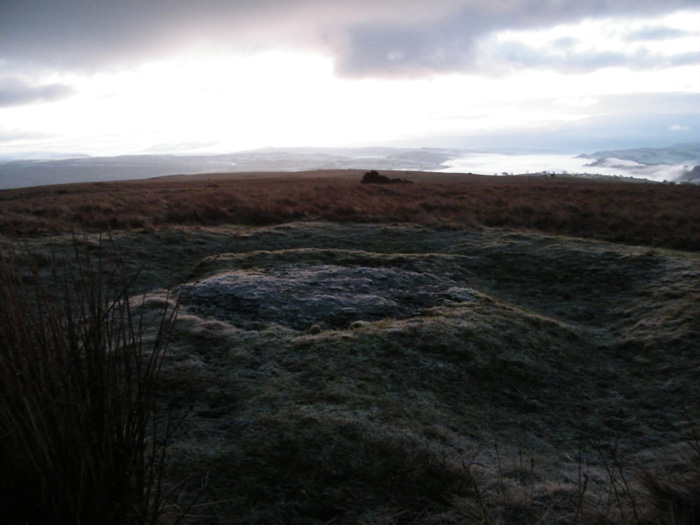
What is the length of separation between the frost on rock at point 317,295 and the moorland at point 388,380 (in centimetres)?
5

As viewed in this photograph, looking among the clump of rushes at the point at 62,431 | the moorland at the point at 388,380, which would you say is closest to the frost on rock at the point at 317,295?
the moorland at the point at 388,380

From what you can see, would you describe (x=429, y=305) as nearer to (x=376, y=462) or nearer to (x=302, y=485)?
(x=376, y=462)

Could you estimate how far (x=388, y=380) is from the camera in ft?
16.6

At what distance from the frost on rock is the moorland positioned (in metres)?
0.05

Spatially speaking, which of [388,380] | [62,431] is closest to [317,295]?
[388,380]

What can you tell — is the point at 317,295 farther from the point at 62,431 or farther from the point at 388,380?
the point at 62,431

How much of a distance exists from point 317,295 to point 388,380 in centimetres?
264

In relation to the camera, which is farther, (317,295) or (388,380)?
(317,295)

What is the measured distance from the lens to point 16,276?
2.68m

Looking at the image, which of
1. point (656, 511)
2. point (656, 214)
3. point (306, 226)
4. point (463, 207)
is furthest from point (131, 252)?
point (656, 214)

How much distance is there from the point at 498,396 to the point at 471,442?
3.81ft

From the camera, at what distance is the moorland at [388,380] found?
274 cm

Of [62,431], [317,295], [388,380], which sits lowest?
[388,380]

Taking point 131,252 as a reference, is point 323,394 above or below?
below
